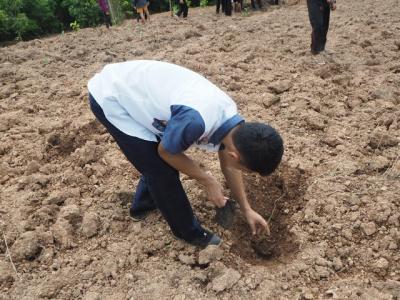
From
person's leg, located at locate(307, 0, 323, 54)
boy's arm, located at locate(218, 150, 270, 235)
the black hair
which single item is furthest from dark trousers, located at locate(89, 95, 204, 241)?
person's leg, located at locate(307, 0, 323, 54)

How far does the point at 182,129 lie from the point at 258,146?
299 millimetres

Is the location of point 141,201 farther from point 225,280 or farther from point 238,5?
point 238,5

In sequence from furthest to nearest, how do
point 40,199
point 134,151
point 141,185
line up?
point 40,199
point 141,185
point 134,151

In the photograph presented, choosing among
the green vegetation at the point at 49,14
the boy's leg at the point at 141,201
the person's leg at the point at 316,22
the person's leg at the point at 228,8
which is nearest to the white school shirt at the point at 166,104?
the boy's leg at the point at 141,201

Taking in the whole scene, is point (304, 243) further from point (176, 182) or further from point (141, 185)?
point (141, 185)

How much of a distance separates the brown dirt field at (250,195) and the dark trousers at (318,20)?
0.21 metres

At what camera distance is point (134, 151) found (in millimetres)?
2076

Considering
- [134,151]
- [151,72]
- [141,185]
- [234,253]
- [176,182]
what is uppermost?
[151,72]

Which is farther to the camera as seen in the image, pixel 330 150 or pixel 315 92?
pixel 315 92

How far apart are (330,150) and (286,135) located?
0.38 meters

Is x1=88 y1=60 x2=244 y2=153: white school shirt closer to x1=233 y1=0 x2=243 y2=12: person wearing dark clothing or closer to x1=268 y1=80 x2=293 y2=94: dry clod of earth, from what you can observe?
x1=268 y1=80 x2=293 y2=94: dry clod of earth

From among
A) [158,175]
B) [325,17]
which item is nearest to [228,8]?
[325,17]

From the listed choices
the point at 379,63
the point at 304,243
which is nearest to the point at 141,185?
the point at 304,243

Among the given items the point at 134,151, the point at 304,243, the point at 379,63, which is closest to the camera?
the point at 134,151
